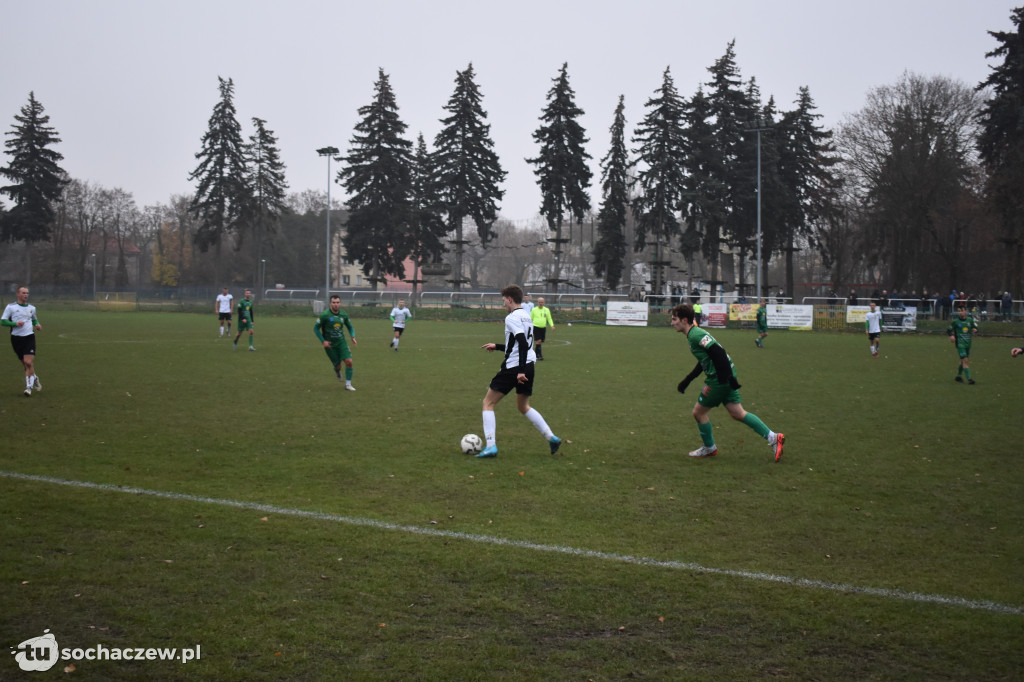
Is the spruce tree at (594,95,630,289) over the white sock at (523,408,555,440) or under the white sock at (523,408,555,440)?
over

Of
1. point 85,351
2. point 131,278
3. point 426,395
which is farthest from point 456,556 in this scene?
point 131,278

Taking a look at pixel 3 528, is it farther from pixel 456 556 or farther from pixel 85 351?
pixel 85 351

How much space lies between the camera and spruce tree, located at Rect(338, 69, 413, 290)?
65.7 metres

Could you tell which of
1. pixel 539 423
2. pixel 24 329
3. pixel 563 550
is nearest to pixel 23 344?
pixel 24 329

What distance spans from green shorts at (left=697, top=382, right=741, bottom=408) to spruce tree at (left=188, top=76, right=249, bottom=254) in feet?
214

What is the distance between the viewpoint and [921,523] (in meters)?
7.13

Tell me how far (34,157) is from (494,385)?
250ft

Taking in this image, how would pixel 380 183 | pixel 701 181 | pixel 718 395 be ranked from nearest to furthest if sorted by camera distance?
pixel 718 395
pixel 701 181
pixel 380 183

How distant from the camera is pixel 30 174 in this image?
71375 millimetres

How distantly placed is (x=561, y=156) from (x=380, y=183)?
15.1 meters

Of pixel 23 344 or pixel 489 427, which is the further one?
pixel 23 344

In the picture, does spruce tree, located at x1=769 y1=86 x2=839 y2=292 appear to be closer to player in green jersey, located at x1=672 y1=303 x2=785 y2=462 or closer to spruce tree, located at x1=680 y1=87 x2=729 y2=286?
spruce tree, located at x1=680 y1=87 x2=729 y2=286

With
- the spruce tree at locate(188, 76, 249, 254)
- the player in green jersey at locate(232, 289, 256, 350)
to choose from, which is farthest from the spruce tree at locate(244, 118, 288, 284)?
the player in green jersey at locate(232, 289, 256, 350)

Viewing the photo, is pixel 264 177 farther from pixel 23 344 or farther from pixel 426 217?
pixel 23 344
